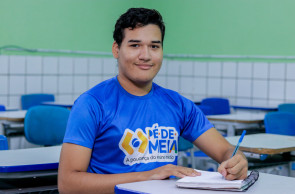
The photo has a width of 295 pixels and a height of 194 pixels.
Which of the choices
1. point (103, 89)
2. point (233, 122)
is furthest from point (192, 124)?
point (233, 122)

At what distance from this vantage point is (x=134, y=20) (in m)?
1.86

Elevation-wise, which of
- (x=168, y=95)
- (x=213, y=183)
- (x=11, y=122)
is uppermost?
(x=168, y=95)

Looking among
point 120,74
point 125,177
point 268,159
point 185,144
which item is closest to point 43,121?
point 185,144

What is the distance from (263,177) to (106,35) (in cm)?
566

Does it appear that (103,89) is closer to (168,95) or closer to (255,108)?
(168,95)

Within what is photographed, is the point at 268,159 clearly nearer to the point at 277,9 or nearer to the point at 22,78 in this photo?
the point at 277,9

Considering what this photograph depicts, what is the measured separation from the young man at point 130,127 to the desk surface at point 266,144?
107 centimetres

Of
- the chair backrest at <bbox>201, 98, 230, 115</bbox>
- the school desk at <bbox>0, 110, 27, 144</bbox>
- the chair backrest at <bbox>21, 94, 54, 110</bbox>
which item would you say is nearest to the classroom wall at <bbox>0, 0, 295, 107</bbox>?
the chair backrest at <bbox>21, 94, 54, 110</bbox>

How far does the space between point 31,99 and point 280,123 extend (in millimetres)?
3375

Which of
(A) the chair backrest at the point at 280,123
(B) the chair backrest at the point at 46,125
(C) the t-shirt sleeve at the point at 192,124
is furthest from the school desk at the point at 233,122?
(C) the t-shirt sleeve at the point at 192,124

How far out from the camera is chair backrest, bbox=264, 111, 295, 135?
13.6 ft

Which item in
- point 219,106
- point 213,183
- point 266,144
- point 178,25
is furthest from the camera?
point 178,25

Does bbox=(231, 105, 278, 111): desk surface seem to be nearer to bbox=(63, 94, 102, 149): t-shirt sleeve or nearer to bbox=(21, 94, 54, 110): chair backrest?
bbox=(21, 94, 54, 110): chair backrest

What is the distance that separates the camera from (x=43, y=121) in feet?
12.8
